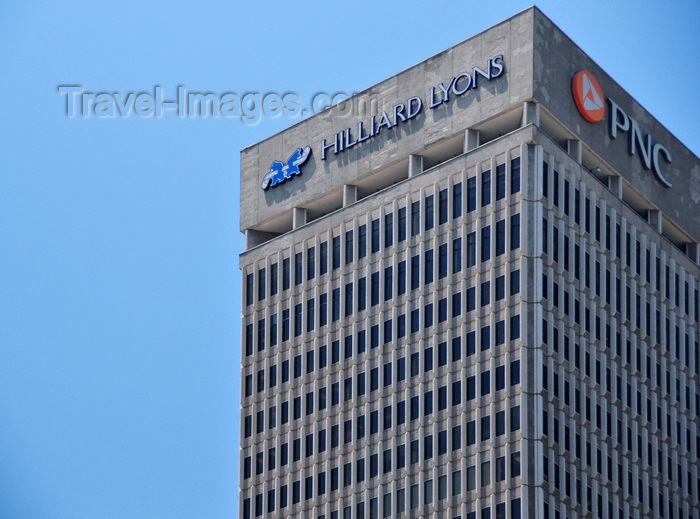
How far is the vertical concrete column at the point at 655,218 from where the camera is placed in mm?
187250

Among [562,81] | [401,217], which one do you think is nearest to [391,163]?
[401,217]

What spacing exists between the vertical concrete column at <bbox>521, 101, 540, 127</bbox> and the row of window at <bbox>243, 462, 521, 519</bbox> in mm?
28596

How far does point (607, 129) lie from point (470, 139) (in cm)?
1390

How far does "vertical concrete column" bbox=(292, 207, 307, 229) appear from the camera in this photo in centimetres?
18900

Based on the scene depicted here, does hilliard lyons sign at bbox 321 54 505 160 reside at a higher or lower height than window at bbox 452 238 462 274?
higher

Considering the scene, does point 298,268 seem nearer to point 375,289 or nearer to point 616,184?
point 375,289

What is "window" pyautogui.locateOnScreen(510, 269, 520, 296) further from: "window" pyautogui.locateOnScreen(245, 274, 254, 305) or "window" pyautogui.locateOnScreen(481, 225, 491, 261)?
"window" pyautogui.locateOnScreen(245, 274, 254, 305)

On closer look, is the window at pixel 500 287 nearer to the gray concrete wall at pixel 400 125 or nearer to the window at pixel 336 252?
the gray concrete wall at pixel 400 125

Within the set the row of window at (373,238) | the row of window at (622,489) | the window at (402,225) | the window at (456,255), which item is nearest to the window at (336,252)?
the row of window at (373,238)

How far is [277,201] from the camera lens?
19150 centimetres

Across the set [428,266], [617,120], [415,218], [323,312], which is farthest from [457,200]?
[617,120]

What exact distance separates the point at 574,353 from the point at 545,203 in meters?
12.9

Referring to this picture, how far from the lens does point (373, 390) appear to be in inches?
6905

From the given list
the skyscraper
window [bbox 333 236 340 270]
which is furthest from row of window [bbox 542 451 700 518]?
window [bbox 333 236 340 270]
